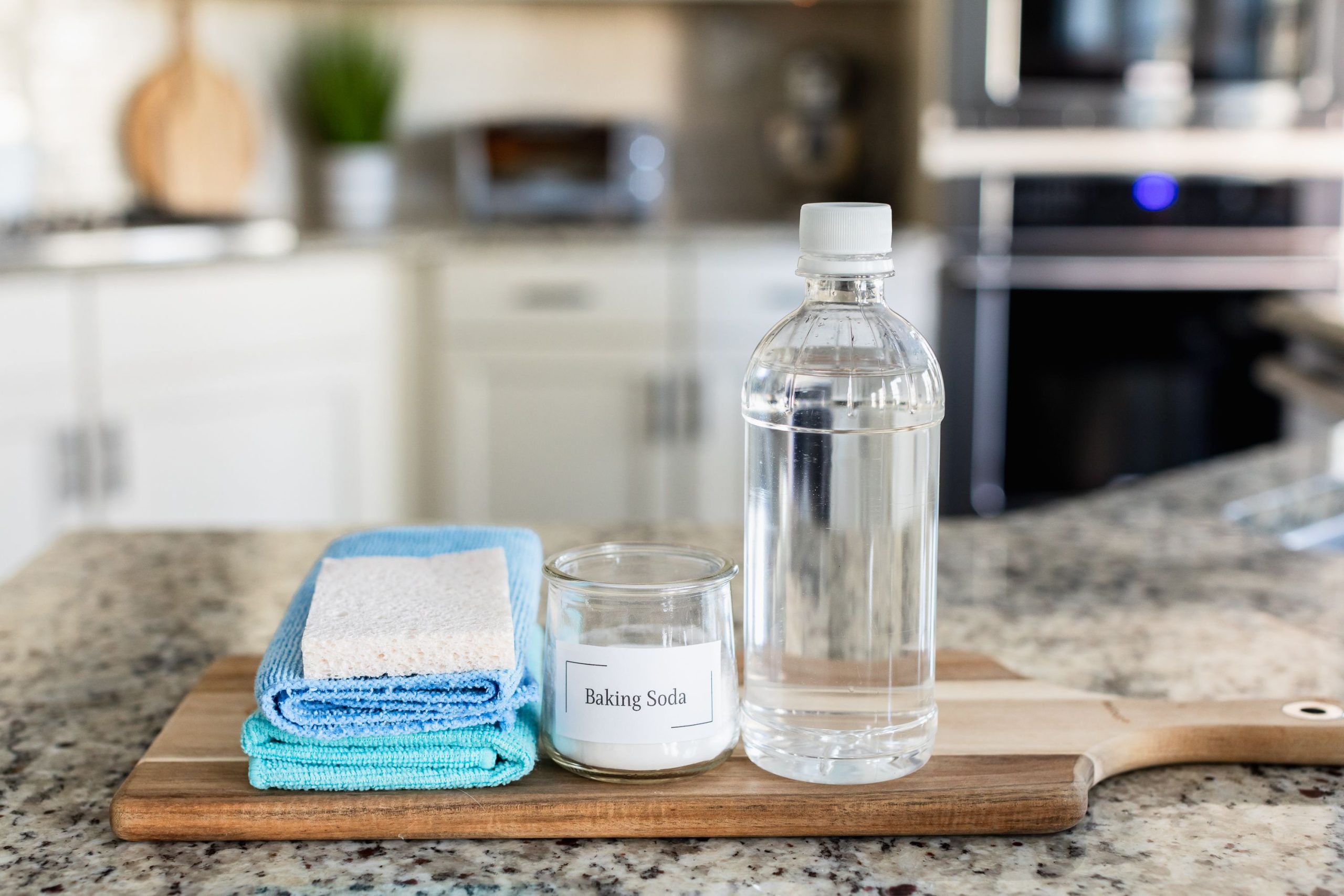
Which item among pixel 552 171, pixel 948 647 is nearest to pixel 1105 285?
pixel 552 171

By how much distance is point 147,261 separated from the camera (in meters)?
2.34

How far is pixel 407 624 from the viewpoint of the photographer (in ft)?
1.96

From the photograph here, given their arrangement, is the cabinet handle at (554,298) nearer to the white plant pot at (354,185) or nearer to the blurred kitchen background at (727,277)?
the blurred kitchen background at (727,277)

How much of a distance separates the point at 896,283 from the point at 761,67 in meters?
0.89

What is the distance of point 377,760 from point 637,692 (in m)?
0.12

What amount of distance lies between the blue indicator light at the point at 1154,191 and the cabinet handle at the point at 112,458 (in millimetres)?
2000

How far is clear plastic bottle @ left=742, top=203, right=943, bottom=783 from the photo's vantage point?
0.65 meters

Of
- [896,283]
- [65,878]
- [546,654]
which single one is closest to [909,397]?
[546,654]

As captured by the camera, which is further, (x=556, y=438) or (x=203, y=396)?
(x=556, y=438)

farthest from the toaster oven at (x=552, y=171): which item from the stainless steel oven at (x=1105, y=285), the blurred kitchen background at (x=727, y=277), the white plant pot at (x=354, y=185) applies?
the stainless steel oven at (x=1105, y=285)

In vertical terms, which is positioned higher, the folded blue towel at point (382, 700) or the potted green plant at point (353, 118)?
the potted green plant at point (353, 118)

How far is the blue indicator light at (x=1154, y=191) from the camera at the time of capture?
2.83 meters

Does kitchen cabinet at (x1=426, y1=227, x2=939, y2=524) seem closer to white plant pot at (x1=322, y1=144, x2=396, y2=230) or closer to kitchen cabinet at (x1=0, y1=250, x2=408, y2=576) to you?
kitchen cabinet at (x1=0, y1=250, x2=408, y2=576)

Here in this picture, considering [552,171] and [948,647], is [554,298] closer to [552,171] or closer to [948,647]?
[552,171]
